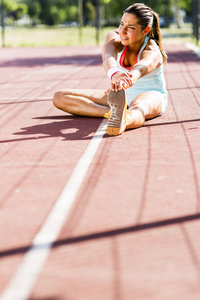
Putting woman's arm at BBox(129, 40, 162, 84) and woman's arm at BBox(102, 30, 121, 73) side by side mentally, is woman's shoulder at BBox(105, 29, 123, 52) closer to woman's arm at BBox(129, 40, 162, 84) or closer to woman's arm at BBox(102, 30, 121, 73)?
woman's arm at BBox(102, 30, 121, 73)

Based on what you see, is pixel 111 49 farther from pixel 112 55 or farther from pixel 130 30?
pixel 130 30

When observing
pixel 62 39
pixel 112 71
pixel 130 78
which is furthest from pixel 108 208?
pixel 62 39

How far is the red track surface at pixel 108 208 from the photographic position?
2709mm

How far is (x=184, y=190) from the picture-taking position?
13.6 feet

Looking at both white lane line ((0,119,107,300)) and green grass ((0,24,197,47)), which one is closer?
white lane line ((0,119,107,300))

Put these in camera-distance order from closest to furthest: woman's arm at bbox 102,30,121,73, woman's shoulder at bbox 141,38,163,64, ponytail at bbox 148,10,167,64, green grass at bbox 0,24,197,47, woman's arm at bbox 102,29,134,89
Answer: woman's arm at bbox 102,29,134,89 < woman's arm at bbox 102,30,121,73 < woman's shoulder at bbox 141,38,163,64 < ponytail at bbox 148,10,167,64 < green grass at bbox 0,24,197,47

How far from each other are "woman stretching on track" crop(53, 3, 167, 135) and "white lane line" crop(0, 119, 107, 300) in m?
1.07

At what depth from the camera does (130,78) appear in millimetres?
5586

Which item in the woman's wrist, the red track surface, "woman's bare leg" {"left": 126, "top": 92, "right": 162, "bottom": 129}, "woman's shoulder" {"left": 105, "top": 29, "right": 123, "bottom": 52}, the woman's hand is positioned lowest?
the red track surface

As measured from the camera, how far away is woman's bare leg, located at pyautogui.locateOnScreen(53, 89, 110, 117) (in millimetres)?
7098

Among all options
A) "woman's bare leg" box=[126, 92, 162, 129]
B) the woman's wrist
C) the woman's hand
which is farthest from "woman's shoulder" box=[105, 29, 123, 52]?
the woman's hand

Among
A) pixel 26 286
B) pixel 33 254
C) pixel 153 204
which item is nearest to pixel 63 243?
pixel 33 254

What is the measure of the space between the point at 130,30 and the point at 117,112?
120cm

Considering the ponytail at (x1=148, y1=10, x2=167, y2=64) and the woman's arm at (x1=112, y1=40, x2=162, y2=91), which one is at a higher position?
the ponytail at (x1=148, y1=10, x2=167, y2=64)
